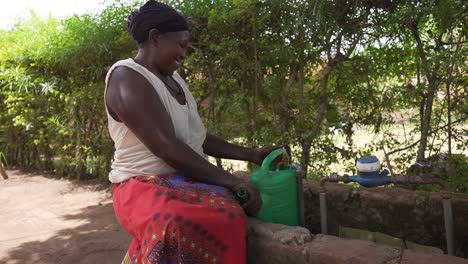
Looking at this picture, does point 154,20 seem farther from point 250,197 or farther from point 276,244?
point 276,244

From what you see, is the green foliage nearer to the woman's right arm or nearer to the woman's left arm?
the woman's left arm

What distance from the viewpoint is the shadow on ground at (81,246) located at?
360cm

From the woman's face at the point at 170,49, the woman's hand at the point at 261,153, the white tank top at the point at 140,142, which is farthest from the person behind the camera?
the woman's hand at the point at 261,153

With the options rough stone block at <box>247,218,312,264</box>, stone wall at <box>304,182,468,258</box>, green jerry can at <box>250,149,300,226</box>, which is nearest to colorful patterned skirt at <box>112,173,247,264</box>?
rough stone block at <box>247,218,312,264</box>

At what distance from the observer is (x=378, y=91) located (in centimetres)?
357

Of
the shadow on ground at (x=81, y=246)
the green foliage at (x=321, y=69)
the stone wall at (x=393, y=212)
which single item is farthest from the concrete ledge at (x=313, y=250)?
the shadow on ground at (x=81, y=246)

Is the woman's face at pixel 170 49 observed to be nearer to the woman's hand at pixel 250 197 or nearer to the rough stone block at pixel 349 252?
the woman's hand at pixel 250 197

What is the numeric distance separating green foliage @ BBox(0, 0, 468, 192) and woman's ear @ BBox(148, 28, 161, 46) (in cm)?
158

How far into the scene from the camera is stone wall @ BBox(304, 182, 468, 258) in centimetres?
216

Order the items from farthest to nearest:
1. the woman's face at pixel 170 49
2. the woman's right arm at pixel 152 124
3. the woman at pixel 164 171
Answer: the woman's face at pixel 170 49 < the woman's right arm at pixel 152 124 < the woman at pixel 164 171

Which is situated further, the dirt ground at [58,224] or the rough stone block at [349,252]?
the dirt ground at [58,224]

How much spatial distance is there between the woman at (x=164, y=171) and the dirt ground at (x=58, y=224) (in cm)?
198

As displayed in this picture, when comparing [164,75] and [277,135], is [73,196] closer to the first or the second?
[277,135]

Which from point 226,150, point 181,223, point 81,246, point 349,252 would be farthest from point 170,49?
point 81,246
